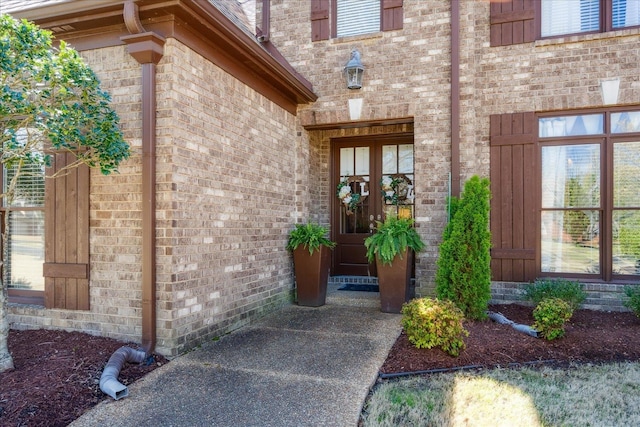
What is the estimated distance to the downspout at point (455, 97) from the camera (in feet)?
17.6

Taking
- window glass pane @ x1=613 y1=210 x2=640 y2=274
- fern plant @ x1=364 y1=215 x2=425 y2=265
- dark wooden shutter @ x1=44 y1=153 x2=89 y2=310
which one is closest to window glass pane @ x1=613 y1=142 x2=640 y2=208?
window glass pane @ x1=613 y1=210 x2=640 y2=274

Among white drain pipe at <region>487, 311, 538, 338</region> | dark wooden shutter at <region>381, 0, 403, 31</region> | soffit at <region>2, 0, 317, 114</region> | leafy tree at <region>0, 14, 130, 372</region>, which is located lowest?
white drain pipe at <region>487, 311, 538, 338</region>

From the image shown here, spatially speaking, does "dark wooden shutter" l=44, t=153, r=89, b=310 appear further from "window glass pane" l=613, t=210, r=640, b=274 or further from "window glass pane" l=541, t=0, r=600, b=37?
"window glass pane" l=613, t=210, r=640, b=274

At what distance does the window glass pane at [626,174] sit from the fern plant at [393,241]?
96.7 inches

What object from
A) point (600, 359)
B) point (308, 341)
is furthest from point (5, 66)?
point (600, 359)

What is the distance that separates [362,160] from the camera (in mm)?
6832

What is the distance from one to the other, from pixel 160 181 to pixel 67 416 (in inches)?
71.5

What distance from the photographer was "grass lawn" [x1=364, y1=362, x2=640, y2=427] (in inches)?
104

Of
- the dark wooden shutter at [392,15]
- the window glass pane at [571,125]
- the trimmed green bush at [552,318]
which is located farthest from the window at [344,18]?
the trimmed green bush at [552,318]

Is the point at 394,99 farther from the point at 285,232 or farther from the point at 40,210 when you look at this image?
the point at 40,210

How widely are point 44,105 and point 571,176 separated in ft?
18.5

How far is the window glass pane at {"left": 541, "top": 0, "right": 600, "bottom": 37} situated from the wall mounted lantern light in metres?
2.36

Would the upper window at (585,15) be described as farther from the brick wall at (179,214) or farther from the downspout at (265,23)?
the brick wall at (179,214)

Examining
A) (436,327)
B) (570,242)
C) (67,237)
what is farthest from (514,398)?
(67,237)
